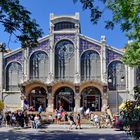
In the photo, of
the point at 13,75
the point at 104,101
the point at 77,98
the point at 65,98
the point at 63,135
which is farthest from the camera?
the point at 13,75

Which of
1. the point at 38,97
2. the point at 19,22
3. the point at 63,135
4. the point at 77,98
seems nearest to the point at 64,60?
the point at 77,98

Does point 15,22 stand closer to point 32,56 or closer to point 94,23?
point 94,23

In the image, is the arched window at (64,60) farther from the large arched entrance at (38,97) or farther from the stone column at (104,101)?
the stone column at (104,101)

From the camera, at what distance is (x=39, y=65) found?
178 ft

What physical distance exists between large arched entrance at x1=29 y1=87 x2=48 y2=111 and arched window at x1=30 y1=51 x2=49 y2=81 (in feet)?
4.86

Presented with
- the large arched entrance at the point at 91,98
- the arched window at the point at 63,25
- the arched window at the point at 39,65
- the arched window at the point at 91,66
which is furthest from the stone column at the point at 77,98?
the arched window at the point at 63,25

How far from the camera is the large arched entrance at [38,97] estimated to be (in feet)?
177

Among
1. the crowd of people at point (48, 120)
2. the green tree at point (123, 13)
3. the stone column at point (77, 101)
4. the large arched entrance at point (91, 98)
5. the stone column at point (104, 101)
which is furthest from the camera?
the large arched entrance at point (91, 98)

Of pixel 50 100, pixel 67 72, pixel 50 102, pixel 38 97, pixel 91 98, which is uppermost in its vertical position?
pixel 67 72

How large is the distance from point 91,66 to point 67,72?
3.03 m

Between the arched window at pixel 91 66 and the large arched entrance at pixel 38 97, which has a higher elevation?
the arched window at pixel 91 66

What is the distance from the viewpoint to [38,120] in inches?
1489

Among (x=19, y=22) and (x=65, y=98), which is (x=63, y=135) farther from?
(x=65, y=98)

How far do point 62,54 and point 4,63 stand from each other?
24.3 feet
